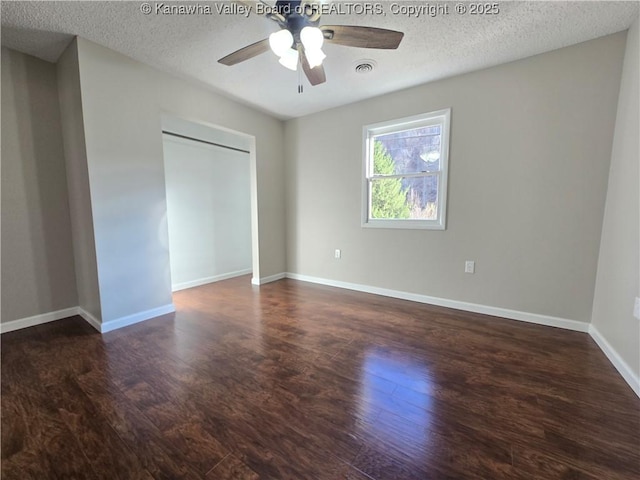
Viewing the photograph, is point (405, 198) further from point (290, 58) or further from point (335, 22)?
point (290, 58)

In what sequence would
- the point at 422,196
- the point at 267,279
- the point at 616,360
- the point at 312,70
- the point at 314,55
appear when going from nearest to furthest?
the point at 314,55 → the point at 616,360 → the point at 312,70 → the point at 422,196 → the point at 267,279

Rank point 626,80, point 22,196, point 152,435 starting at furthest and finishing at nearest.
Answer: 1. point 22,196
2. point 626,80
3. point 152,435

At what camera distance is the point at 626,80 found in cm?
Answer: 203

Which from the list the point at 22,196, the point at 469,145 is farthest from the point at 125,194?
the point at 469,145

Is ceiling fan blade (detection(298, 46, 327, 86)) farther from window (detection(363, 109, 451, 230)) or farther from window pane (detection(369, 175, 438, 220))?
window pane (detection(369, 175, 438, 220))

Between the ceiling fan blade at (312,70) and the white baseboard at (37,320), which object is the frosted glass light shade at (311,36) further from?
the white baseboard at (37,320)

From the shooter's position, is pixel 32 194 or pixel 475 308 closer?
pixel 32 194

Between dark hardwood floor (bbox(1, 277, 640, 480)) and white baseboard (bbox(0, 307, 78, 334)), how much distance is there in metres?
0.10

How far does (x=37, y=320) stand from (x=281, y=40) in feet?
10.9

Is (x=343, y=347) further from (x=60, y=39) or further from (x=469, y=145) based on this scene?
(x=60, y=39)

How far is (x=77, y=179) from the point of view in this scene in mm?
2477

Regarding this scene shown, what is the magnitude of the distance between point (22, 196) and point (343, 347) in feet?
10.5

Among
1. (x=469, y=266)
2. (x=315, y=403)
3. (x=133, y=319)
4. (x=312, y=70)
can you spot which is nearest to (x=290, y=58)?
(x=312, y=70)

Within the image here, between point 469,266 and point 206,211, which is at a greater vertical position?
point 206,211
